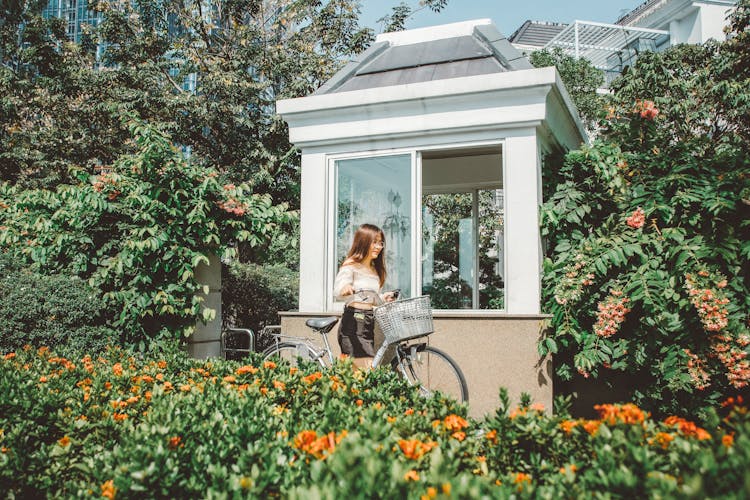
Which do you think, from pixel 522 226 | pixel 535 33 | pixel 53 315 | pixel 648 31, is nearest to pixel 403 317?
pixel 522 226

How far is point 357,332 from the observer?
512cm

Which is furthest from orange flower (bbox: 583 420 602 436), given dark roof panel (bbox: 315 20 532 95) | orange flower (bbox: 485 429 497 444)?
dark roof panel (bbox: 315 20 532 95)

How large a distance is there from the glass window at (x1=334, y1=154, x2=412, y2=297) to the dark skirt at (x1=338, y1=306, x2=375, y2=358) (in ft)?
2.11

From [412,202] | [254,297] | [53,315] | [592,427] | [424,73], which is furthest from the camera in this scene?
[254,297]

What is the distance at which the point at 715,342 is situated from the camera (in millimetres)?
4168

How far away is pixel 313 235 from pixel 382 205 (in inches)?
30.5

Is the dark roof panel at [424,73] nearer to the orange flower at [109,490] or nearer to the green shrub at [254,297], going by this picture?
the green shrub at [254,297]

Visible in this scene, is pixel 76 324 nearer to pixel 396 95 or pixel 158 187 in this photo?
pixel 158 187

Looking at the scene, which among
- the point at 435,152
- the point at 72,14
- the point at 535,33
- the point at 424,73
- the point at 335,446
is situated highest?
the point at 535,33

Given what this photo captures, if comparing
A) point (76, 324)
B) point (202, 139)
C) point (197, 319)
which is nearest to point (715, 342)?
point (197, 319)

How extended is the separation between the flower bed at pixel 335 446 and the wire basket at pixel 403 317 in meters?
1.51

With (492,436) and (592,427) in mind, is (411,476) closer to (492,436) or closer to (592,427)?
(492,436)

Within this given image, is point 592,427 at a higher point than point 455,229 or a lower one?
lower

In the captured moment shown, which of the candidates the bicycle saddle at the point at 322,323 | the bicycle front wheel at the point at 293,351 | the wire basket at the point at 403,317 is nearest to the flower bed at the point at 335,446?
the wire basket at the point at 403,317
